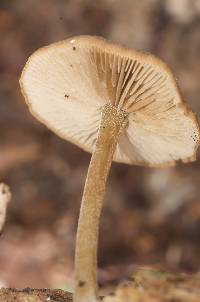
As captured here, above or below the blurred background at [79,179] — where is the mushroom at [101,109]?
below

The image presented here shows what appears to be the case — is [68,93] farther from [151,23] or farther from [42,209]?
[151,23]

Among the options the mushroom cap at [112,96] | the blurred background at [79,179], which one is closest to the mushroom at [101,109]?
the mushroom cap at [112,96]

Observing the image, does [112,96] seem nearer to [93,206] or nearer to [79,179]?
[93,206]

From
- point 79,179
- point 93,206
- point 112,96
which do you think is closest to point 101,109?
point 112,96

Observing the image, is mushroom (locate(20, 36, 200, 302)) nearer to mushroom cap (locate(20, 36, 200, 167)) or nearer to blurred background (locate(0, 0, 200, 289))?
mushroom cap (locate(20, 36, 200, 167))

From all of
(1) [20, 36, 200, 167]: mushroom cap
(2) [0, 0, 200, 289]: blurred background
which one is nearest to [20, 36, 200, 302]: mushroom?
(1) [20, 36, 200, 167]: mushroom cap

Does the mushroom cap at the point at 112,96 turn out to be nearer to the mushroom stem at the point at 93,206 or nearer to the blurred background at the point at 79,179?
the mushroom stem at the point at 93,206

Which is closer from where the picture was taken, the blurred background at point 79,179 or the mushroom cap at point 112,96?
the mushroom cap at point 112,96
